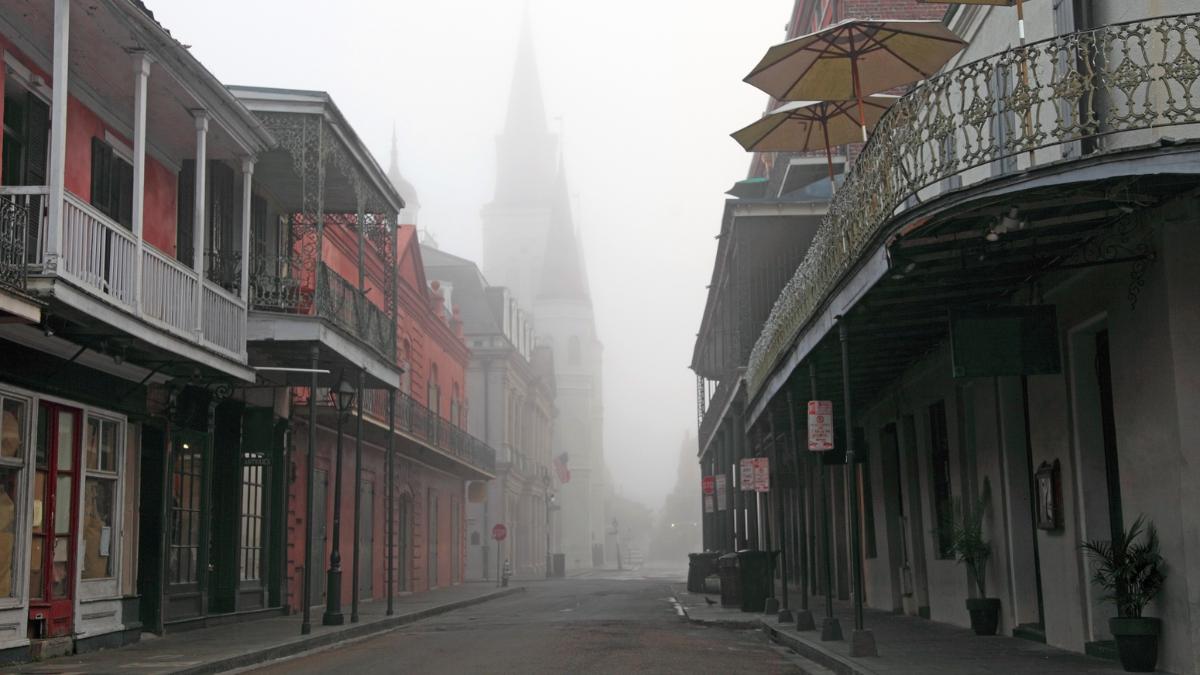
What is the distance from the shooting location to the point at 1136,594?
10555 millimetres

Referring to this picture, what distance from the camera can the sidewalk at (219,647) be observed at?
13023mm

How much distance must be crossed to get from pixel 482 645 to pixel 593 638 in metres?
1.56

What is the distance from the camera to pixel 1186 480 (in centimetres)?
994

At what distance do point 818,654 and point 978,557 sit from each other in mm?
2968

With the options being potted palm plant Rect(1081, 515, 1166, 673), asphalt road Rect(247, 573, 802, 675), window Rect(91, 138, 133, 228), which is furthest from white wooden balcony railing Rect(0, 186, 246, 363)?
potted palm plant Rect(1081, 515, 1166, 673)

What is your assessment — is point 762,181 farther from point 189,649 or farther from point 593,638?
point 189,649

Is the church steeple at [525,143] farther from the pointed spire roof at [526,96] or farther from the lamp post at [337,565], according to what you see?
the lamp post at [337,565]

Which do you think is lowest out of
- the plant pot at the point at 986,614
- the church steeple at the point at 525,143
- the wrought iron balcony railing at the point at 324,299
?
the plant pot at the point at 986,614

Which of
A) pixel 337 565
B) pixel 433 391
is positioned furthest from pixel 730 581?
pixel 433 391

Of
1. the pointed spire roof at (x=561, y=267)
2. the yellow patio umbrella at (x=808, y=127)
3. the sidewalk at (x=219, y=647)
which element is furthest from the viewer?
the pointed spire roof at (x=561, y=267)

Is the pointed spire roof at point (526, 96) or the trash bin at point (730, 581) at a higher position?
the pointed spire roof at point (526, 96)

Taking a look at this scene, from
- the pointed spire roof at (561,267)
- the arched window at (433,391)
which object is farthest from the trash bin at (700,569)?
the pointed spire roof at (561,267)

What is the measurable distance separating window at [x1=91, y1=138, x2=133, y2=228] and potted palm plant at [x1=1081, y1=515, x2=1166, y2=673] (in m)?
11.2

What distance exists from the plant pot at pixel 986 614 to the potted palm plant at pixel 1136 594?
4558 millimetres
